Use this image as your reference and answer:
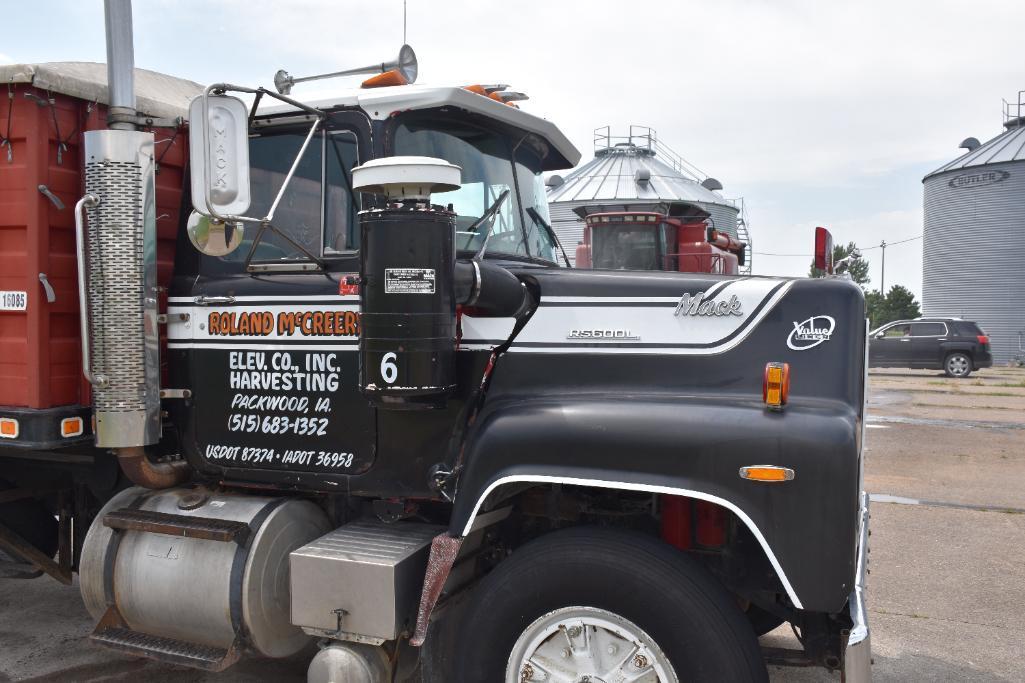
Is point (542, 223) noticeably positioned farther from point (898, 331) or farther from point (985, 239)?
point (985, 239)

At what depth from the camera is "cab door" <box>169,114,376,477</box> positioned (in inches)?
143

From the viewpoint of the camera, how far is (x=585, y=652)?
298 cm

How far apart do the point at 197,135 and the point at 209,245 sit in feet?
1.51

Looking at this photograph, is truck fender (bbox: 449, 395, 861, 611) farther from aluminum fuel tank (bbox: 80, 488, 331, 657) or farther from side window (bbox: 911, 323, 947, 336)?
side window (bbox: 911, 323, 947, 336)

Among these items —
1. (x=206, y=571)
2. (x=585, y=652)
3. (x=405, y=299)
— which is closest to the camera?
(x=585, y=652)

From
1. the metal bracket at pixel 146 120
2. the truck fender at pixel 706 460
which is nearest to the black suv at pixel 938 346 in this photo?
the truck fender at pixel 706 460

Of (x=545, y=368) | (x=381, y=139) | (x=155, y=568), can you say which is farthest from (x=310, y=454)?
(x=381, y=139)

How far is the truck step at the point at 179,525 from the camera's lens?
363 cm

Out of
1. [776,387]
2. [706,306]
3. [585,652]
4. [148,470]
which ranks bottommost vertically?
[585,652]

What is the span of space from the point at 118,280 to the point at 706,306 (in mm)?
2471

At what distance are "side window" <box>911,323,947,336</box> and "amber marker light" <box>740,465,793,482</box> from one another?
23355mm

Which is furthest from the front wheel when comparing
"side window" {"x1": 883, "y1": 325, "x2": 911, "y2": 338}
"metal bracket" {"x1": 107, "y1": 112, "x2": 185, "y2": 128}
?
"metal bracket" {"x1": 107, "y1": 112, "x2": 185, "y2": 128}

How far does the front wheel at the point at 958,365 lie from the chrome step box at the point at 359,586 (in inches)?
928

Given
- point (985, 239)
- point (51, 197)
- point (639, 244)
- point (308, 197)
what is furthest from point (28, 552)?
point (985, 239)
